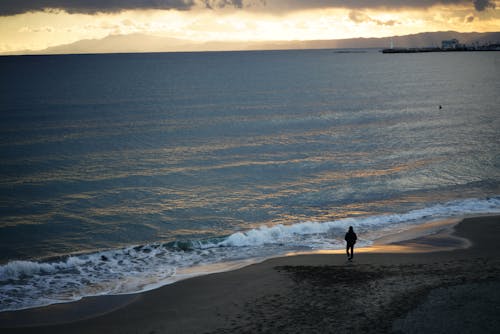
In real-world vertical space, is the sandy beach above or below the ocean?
below

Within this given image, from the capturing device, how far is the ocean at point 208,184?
2384 cm

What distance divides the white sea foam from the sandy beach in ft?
5.27

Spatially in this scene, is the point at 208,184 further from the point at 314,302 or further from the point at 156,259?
the point at 314,302

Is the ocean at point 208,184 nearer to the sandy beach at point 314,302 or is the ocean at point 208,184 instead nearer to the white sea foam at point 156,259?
the white sea foam at point 156,259

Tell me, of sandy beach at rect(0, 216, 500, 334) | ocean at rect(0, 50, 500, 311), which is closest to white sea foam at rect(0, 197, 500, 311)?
ocean at rect(0, 50, 500, 311)

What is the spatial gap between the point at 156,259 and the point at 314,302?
10014 millimetres

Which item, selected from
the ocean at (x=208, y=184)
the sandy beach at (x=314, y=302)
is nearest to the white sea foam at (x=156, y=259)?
the ocean at (x=208, y=184)

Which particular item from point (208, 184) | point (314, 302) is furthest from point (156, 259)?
point (208, 184)

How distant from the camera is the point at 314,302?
16578 millimetres

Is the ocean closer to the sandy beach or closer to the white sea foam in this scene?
the white sea foam

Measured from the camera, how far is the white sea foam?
19797 millimetres

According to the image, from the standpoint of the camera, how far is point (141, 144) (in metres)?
50.7

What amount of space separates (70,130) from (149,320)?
46.7 m

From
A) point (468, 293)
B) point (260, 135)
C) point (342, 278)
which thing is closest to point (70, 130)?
point (260, 135)
